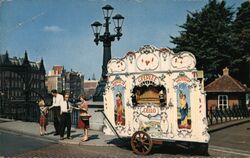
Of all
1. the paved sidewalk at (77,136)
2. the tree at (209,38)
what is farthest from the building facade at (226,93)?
the paved sidewalk at (77,136)

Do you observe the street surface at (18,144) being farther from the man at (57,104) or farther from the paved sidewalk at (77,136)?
the man at (57,104)

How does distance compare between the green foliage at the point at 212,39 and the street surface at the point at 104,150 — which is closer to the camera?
the street surface at the point at 104,150

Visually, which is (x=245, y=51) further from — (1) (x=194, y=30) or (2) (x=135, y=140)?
(2) (x=135, y=140)

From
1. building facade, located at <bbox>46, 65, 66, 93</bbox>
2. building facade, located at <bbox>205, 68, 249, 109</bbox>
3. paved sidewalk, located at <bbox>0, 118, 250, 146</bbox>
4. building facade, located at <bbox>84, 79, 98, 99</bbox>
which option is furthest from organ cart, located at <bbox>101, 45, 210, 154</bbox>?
building facade, located at <bbox>205, 68, 249, 109</bbox>

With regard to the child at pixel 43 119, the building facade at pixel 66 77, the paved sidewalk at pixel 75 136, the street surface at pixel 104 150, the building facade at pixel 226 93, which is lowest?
the street surface at pixel 104 150

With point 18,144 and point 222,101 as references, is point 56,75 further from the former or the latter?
point 18,144

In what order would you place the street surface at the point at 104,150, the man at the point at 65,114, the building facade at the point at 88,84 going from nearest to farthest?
the street surface at the point at 104,150
the man at the point at 65,114
the building facade at the point at 88,84

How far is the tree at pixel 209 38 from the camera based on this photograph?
2823 centimetres

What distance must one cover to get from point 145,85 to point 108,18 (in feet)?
14.6

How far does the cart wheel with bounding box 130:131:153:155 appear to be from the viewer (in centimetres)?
902

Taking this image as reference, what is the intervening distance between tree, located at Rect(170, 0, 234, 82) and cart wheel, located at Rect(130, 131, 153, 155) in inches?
782

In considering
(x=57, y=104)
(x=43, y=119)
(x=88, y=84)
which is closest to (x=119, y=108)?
(x=57, y=104)

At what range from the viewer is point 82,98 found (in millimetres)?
11055

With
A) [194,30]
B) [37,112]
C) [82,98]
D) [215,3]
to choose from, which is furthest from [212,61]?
[82,98]
